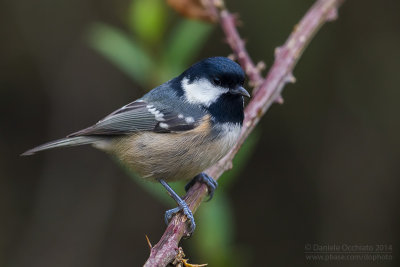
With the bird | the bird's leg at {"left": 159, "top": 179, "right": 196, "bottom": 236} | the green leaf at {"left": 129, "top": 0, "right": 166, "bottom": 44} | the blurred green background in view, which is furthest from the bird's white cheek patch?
the blurred green background

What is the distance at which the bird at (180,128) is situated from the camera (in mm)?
2948

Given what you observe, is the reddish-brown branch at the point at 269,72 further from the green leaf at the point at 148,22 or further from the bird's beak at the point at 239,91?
the green leaf at the point at 148,22

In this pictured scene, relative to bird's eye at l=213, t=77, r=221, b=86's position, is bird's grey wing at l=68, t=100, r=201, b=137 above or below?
below

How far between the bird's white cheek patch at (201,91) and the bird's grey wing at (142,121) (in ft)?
0.39

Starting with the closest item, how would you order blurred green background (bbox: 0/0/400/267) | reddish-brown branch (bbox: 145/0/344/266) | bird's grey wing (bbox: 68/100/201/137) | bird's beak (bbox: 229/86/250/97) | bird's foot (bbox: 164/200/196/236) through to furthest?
bird's foot (bbox: 164/200/196/236)
reddish-brown branch (bbox: 145/0/344/266)
bird's beak (bbox: 229/86/250/97)
bird's grey wing (bbox: 68/100/201/137)
blurred green background (bbox: 0/0/400/267)

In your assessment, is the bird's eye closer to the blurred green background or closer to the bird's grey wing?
the bird's grey wing

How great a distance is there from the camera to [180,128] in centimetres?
308

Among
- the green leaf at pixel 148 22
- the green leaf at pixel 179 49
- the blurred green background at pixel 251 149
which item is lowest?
the blurred green background at pixel 251 149

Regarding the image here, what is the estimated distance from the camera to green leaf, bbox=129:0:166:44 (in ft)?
9.91

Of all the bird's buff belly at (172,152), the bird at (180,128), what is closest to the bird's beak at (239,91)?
the bird at (180,128)

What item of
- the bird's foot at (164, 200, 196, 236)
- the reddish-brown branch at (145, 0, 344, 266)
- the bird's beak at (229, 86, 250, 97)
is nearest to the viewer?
the bird's foot at (164, 200, 196, 236)

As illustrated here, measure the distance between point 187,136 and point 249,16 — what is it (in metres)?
2.55

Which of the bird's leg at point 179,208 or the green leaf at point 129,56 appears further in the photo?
the green leaf at point 129,56

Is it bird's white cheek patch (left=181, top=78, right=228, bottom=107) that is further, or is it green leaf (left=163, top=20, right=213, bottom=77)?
bird's white cheek patch (left=181, top=78, right=228, bottom=107)
